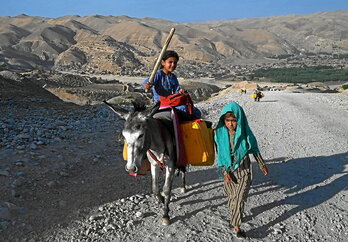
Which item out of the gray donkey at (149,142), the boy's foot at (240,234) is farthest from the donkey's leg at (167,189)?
the boy's foot at (240,234)

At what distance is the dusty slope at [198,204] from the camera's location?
5051 mm

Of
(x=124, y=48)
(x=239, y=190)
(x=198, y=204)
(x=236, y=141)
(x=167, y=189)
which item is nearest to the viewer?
(x=236, y=141)

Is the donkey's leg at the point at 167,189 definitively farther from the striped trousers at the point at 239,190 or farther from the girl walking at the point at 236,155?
the striped trousers at the point at 239,190

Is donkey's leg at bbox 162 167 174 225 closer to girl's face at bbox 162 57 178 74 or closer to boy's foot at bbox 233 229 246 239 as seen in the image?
boy's foot at bbox 233 229 246 239

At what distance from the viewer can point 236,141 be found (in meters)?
4.73

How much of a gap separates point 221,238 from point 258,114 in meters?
13.3

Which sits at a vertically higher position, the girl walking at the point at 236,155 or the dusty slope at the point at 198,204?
the girl walking at the point at 236,155

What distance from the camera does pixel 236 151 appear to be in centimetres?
477

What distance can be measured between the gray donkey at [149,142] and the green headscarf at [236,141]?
831 millimetres

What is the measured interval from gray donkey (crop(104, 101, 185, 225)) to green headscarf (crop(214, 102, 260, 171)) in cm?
83

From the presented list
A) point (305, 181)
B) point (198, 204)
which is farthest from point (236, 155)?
point (305, 181)

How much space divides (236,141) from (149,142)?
1.36 meters

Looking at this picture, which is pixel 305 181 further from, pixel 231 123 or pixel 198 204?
pixel 231 123

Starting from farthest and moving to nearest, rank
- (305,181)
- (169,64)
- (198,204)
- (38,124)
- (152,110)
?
(38,124), (305,181), (198,204), (169,64), (152,110)
